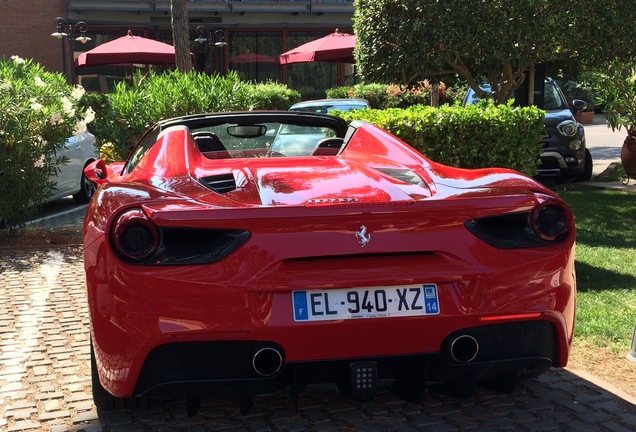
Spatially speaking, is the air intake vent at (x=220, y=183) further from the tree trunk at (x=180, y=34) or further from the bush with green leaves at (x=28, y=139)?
the tree trunk at (x=180, y=34)

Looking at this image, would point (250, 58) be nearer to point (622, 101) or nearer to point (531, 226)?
point (622, 101)

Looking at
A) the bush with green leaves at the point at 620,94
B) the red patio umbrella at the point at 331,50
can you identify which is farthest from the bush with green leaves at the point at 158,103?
the red patio umbrella at the point at 331,50

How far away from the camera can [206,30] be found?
2958cm

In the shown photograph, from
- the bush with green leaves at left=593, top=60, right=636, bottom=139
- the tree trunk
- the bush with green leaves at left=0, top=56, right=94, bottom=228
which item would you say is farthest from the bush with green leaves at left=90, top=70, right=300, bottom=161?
the bush with green leaves at left=593, top=60, right=636, bottom=139

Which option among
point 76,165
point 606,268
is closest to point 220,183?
point 606,268

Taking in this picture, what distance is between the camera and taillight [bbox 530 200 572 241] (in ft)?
10.6

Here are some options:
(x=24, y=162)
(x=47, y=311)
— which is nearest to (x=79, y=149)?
(x=24, y=162)

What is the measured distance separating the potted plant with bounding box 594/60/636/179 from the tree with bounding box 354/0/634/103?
1.70 metres

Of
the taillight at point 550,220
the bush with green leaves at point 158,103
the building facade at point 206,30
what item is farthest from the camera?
the building facade at point 206,30

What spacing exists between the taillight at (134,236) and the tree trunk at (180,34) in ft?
33.5

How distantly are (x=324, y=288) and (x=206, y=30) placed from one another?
27.9 m

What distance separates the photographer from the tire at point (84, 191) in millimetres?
11720

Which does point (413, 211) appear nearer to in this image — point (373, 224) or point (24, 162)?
point (373, 224)

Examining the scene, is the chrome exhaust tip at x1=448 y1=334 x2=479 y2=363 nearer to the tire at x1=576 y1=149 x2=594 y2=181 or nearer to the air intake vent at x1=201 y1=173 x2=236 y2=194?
the air intake vent at x1=201 y1=173 x2=236 y2=194
